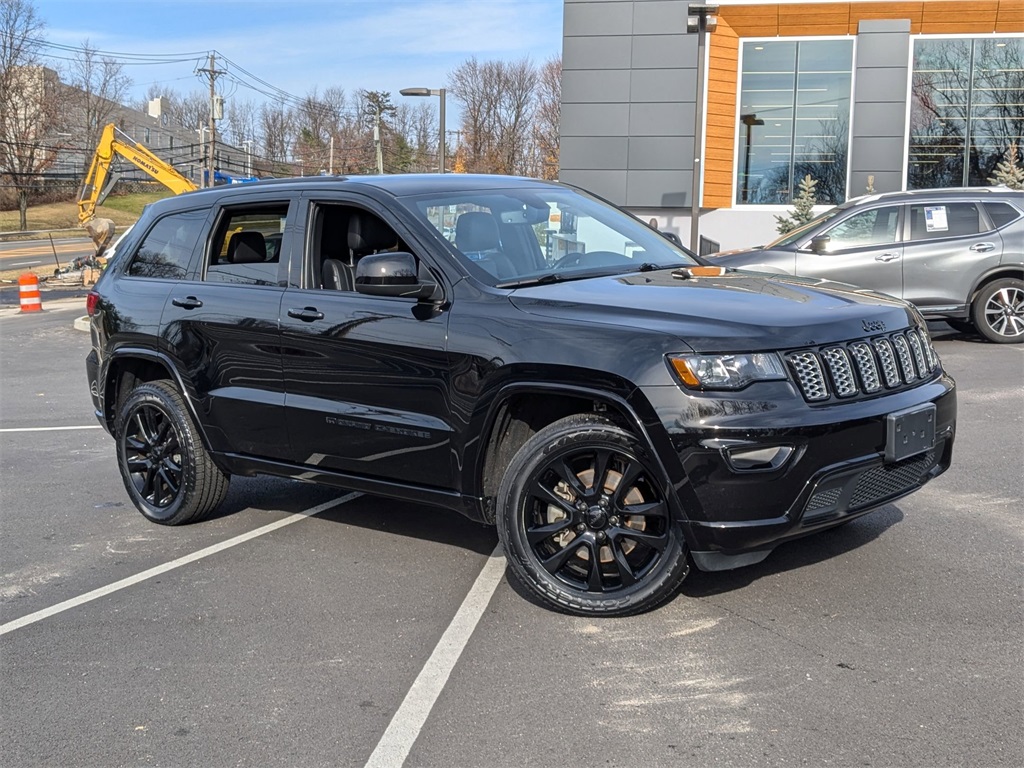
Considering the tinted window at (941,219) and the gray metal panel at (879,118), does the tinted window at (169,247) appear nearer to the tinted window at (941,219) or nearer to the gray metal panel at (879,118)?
the tinted window at (941,219)

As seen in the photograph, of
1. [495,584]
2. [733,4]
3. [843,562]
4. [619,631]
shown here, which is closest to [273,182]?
[495,584]

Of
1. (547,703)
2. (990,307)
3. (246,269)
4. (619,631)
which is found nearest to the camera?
(547,703)

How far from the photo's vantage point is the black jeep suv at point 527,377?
408 centimetres

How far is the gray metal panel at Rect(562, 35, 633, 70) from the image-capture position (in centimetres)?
2623

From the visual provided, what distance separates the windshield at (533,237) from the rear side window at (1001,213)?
798cm

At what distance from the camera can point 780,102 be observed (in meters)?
Answer: 25.6

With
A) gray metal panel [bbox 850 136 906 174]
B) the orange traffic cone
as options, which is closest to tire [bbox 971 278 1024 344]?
gray metal panel [bbox 850 136 906 174]

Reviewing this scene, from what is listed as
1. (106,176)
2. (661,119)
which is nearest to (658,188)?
(661,119)

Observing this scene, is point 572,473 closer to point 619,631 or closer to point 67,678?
point 619,631

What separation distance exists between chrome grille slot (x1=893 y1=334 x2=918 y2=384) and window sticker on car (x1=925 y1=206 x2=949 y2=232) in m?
8.64

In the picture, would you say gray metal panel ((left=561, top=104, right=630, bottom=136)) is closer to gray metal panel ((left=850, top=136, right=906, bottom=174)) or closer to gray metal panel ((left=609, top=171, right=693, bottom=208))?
gray metal panel ((left=609, top=171, right=693, bottom=208))

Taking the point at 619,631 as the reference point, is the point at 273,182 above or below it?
above

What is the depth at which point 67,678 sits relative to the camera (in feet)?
13.7

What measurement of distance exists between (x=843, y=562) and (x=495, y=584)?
1618 millimetres
